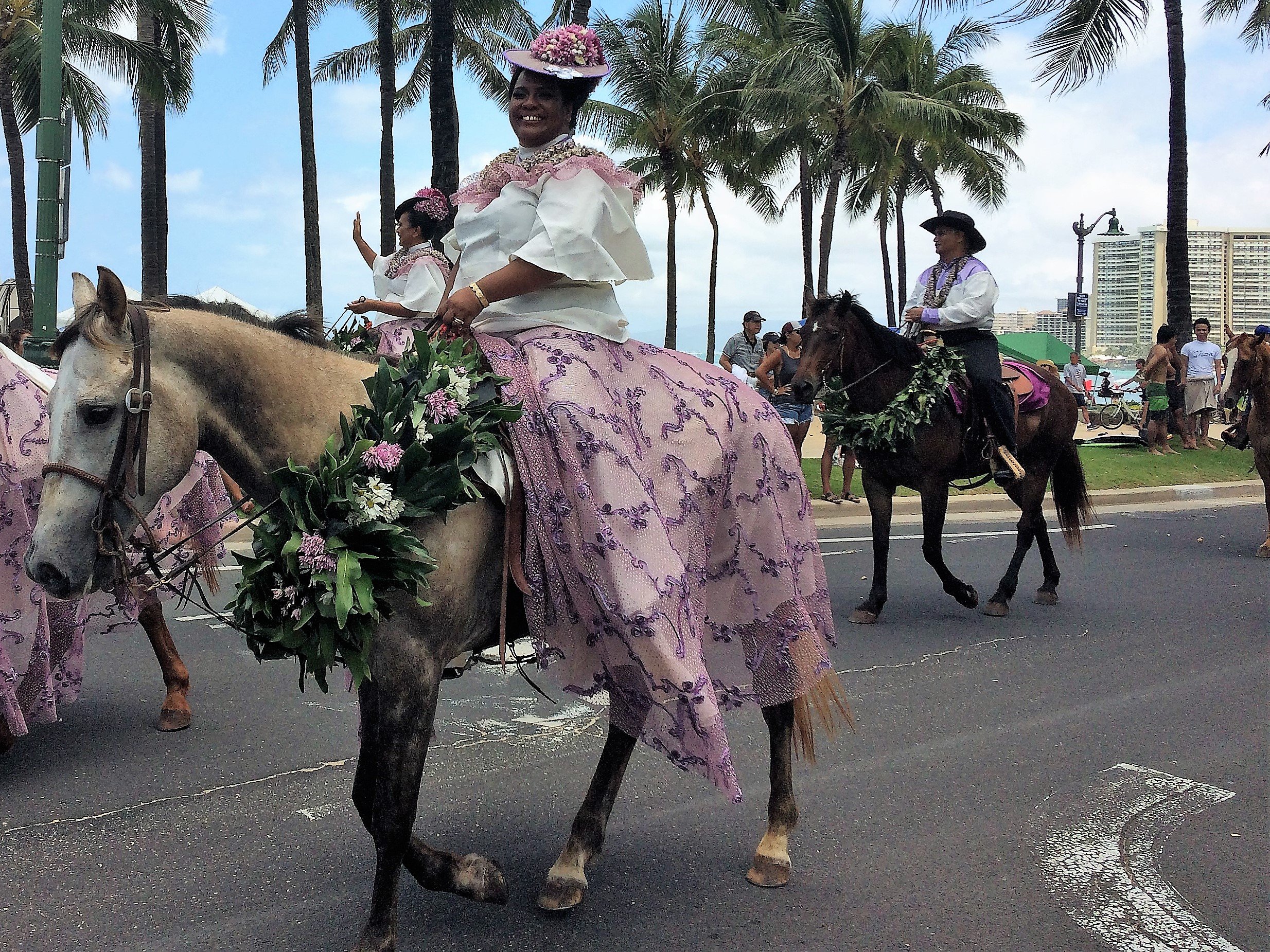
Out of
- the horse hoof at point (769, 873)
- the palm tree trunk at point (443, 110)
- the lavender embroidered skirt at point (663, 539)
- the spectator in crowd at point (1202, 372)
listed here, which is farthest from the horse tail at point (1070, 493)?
the spectator in crowd at point (1202, 372)

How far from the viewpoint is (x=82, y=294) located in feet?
8.53

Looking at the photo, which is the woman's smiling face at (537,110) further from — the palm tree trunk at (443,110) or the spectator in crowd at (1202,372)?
the spectator in crowd at (1202,372)

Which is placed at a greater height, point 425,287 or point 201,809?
point 425,287

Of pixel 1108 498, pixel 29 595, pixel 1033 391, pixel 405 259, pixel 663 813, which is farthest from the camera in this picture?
pixel 1108 498

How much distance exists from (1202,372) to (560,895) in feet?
61.3

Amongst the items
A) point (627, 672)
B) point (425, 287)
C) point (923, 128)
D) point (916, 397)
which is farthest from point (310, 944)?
point (923, 128)

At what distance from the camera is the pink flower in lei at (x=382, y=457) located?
2.73m

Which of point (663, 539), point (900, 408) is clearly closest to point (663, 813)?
point (663, 539)

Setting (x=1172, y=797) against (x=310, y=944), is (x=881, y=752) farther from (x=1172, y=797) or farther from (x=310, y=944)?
(x=310, y=944)

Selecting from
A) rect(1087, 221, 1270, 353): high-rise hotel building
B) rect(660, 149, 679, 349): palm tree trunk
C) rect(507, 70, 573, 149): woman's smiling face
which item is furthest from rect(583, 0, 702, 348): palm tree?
rect(1087, 221, 1270, 353): high-rise hotel building

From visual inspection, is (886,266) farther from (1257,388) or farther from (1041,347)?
(1257,388)

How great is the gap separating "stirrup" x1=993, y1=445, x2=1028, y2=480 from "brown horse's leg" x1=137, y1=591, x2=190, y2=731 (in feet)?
19.2

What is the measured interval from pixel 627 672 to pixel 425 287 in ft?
12.3

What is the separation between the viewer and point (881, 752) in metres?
4.89
